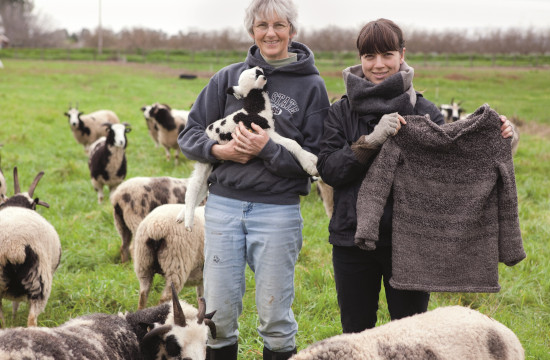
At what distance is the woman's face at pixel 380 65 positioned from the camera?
2.50 meters

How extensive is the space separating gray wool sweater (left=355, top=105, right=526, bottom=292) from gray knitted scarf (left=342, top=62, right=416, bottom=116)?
103 mm

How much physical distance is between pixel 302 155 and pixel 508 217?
1015 millimetres

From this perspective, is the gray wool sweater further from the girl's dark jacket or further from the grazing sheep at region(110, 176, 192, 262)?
the grazing sheep at region(110, 176, 192, 262)

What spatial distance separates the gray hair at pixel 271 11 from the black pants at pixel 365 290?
3.96ft

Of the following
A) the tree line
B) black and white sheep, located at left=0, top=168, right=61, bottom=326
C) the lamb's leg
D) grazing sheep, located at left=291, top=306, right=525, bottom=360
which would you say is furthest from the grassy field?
the tree line

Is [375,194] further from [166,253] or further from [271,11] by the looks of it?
[166,253]

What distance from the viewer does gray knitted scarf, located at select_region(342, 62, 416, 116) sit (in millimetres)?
2428

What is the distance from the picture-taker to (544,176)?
29.2 feet

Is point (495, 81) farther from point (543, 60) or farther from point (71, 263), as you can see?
point (71, 263)

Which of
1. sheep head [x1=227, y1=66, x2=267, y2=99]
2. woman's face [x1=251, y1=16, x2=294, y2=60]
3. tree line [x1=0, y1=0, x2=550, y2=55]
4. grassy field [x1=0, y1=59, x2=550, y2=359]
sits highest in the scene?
tree line [x1=0, y1=0, x2=550, y2=55]

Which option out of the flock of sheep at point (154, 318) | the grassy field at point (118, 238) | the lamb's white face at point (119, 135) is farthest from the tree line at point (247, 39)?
the flock of sheep at point (154, 318)

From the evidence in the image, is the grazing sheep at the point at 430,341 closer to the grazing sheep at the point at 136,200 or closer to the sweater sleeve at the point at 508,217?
the sweater sleeve at the point at 508,217

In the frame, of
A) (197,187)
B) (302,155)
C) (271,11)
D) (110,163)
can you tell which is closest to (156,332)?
(197,187)

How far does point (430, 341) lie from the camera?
2141mm
